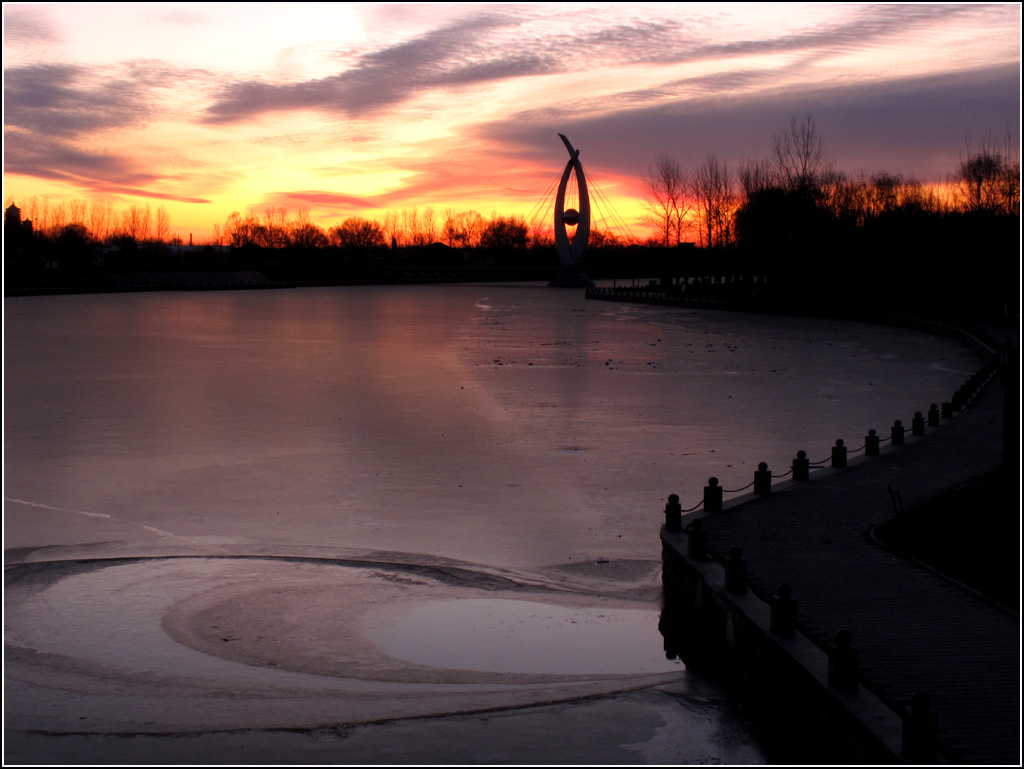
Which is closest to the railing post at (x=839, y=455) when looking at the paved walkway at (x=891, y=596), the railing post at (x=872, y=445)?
the paved walkway at (x=891, y=596)

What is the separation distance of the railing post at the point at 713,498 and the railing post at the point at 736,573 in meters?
2.87

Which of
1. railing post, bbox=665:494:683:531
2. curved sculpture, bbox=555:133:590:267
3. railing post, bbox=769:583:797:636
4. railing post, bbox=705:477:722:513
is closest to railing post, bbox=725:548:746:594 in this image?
railing post, bbox=769:583:797:636

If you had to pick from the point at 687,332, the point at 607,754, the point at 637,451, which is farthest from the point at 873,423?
the point at 687,332

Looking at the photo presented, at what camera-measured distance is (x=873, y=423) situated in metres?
20.4

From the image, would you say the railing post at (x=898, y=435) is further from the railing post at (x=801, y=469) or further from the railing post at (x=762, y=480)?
the railing post at (x=762, y=480)

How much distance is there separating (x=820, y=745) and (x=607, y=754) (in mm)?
1459

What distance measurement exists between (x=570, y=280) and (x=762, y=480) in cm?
11912

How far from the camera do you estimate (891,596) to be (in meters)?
8.74

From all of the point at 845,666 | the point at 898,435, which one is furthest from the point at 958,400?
the point at 845,666

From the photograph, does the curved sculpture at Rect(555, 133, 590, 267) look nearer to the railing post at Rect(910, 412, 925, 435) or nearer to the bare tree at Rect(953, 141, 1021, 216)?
the bare tree at Rect(953, 141, 1021, 216)

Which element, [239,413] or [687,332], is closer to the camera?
[239,413]

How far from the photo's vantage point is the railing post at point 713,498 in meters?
11.6

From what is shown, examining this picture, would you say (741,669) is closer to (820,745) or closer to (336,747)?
(820,745)

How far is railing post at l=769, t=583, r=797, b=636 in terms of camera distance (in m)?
7.68
